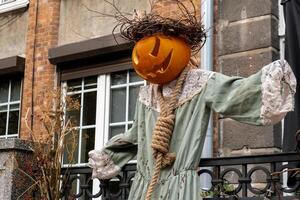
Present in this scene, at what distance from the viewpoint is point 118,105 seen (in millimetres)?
8211

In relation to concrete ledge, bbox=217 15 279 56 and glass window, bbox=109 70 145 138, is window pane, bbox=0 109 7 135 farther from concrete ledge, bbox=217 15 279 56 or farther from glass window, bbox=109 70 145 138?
concrete ledge, bbox=217 15 279 56

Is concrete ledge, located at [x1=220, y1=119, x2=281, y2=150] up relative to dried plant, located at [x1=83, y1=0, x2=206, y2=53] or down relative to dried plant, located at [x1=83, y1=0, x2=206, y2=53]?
down

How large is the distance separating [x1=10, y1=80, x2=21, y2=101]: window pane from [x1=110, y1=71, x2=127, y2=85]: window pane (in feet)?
6.49

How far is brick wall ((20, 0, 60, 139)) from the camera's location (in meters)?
8.82

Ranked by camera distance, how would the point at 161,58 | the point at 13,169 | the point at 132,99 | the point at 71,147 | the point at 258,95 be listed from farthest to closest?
1. the point at 132,99
2. the point at 71,147
3. the point at 13,169
4. the point at 161,58
5. the point at 258,95

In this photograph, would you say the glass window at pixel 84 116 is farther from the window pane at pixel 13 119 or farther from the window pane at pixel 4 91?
the window pane at pixel 4 91

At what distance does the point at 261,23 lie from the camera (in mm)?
6789

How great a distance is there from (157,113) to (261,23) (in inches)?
117

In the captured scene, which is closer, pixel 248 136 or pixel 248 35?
pixel 248 136

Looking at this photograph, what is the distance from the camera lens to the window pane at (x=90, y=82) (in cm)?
848

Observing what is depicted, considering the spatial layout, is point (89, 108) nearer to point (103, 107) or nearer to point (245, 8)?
point (103, 107)

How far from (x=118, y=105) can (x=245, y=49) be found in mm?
2106

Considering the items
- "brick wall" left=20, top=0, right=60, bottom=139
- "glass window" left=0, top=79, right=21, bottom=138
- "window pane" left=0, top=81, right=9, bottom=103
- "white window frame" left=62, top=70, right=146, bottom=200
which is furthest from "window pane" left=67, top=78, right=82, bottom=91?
"window pane" left=0, top=81, right=9, bottom=103

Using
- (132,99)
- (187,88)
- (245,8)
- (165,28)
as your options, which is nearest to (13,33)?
(132,99)
